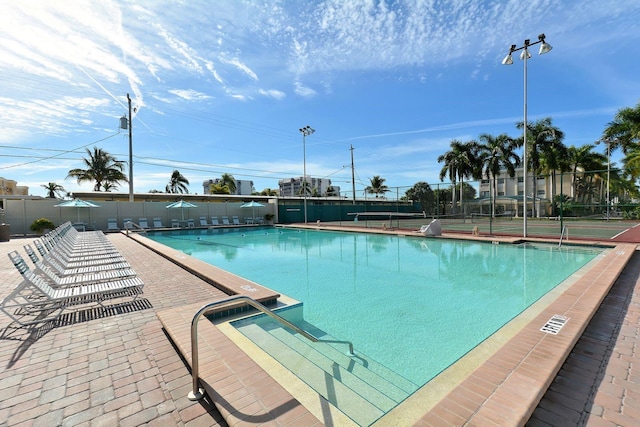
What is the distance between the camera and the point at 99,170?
2877cm

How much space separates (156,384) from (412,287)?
5.12 m

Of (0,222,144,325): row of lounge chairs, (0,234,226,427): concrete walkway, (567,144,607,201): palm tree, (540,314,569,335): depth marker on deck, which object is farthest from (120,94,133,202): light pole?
(567,144,607,201): palm tree

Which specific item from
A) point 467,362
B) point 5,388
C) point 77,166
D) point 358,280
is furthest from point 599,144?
point 77,166

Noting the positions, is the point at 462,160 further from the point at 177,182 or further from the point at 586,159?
the point at 177,182

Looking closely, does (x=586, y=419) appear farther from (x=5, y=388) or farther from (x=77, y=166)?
(x=77, y=166)

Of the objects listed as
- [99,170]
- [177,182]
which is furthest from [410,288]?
[177,182]

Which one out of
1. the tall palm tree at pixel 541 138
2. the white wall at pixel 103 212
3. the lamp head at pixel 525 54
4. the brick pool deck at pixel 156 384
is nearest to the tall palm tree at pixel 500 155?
the tall palm tree at pixel 541 138

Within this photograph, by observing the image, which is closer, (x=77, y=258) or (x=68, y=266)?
(x=68, y=266)

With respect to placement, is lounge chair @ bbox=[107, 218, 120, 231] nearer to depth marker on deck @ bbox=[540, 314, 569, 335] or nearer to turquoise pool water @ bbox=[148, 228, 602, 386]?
turquoise pool water @ bbox=[148, 228, 602, 386]

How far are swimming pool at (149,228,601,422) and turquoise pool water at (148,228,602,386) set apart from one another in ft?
0.05

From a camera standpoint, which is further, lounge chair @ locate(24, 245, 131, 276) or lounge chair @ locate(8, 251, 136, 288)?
lounge chair @ locate(24, 245, 131, 276)

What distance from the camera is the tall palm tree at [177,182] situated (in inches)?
1706

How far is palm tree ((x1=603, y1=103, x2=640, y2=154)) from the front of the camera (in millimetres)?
21297

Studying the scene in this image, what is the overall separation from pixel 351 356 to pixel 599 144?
39.0 metres
